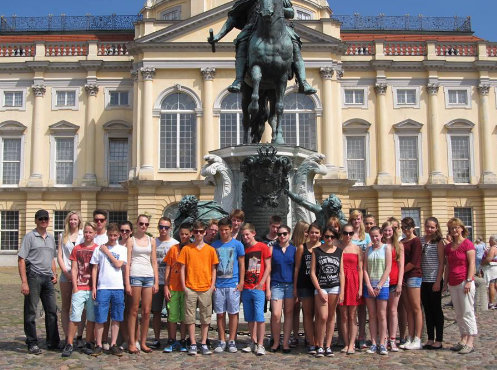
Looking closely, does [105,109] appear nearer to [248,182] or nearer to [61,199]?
[61,199]

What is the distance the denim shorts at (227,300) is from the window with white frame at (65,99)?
32852 millimetres

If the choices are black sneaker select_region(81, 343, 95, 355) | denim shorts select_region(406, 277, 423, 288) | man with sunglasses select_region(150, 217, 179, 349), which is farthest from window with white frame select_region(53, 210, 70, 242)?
denim shorts select_region(406, 277, 423, 288)

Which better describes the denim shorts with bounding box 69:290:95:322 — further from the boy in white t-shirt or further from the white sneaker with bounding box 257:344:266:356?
the white sneaker with bounding box 257:344:266:356

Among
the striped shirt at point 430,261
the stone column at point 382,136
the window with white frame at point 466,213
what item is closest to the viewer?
the striped shirt at point 430,261

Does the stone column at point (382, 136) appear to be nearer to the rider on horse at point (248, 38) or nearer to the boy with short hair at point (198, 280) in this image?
the rider on horse at point (248, 38)

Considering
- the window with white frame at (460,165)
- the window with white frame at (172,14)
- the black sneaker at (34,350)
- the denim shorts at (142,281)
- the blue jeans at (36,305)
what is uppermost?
the window with white frame at (172,14)

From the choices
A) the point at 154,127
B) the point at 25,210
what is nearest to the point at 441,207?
the point at 154,127

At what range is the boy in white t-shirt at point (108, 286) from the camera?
6.81 m

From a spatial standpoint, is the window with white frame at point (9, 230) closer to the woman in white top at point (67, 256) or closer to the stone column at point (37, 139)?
the stone column at point (37, 139)

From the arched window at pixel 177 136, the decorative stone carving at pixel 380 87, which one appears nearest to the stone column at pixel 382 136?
the decorative stone carving at pixel 380 87

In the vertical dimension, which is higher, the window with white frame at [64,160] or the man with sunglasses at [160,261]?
the window with white frame at [64,160]

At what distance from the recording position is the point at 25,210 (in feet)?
120

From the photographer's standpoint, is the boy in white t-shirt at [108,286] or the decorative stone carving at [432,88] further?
the decorative stone carving at [432,88]

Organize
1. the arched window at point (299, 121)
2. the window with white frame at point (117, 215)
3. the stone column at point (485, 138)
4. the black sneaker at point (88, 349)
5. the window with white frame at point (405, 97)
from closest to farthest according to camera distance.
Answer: the black sneaker at point (88, 349), the arched window at point (299, 121), the window with white frame at point (117, 215), the stone column at point (485, 138), the window with white frame at point (405, 97)
